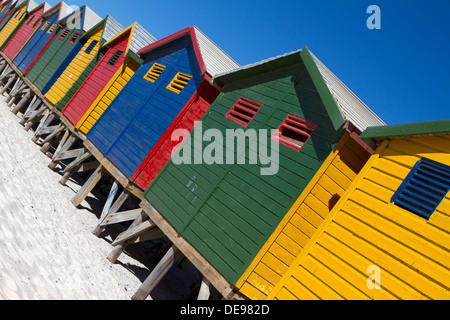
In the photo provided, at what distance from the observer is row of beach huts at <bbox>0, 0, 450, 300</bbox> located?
16.3ft

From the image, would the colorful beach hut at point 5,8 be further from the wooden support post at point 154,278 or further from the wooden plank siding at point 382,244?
the wooden plank siding at point 382,244

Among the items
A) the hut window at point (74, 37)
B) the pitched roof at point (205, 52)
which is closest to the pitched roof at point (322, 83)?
the pitched roof at point (205, 52)

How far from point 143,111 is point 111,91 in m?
3.06

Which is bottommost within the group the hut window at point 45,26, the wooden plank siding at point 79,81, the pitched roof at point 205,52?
the wooden plank siding at point 79,81

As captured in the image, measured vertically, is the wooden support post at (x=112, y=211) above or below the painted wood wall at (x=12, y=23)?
below

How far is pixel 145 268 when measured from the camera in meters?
11.8

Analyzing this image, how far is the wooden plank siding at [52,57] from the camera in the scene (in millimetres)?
18719

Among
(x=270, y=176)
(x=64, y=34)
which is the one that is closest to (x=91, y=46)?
(x=64, y=34)

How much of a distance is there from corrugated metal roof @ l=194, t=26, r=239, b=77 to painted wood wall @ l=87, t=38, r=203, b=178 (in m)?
0.36

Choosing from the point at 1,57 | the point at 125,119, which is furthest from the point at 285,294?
the point at 1,57

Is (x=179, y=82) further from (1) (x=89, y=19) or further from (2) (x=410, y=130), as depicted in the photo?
(1) (x=89, y=19)
